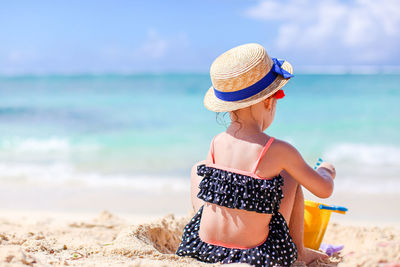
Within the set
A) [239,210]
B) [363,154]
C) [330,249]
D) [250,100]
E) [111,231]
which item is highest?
[363,154]

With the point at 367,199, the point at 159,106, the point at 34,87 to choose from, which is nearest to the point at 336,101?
the point at 159,106

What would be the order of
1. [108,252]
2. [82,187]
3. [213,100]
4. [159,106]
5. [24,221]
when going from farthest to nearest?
[159,106] < [82,187] < [24,221] < [108,252] < [213,100]

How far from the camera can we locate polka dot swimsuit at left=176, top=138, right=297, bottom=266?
6.15ft

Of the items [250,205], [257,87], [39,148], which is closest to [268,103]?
[257,87]

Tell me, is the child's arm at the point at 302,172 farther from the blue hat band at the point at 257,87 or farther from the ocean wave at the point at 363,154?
the ocean wave at the point at 363,154

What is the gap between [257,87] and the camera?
192 centimetres

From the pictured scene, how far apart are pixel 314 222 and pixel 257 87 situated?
0.82 metres

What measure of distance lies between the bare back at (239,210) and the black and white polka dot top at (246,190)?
0.06 ft

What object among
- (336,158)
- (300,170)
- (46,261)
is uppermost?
(336,158)

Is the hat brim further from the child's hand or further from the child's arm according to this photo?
the child's hand

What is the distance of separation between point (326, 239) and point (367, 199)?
157 centimetres

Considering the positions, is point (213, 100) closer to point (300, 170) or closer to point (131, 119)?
point (300, 170)

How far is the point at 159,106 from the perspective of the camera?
1328 centimetres

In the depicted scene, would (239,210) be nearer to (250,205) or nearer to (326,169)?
(250,205)
